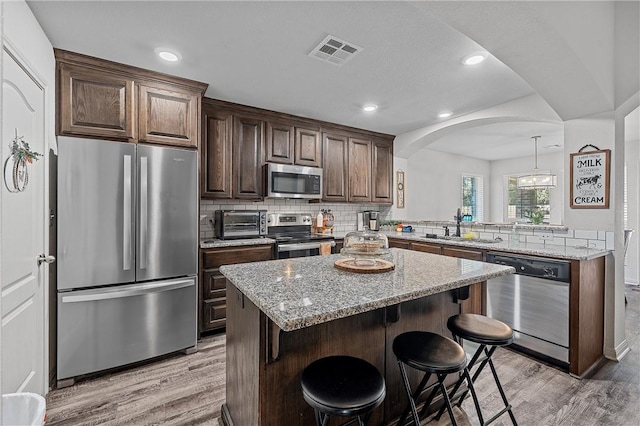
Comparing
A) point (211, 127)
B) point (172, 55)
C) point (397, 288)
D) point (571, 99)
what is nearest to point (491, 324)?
point (397, 288)

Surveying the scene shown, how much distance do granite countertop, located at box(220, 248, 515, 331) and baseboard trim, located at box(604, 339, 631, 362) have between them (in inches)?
70.0

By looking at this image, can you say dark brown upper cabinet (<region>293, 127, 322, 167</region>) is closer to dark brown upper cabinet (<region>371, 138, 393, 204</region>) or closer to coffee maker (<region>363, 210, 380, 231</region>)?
dark brown upper cabinet (<region>371, 138, 393, 204</region>)

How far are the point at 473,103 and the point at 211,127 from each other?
284 cm

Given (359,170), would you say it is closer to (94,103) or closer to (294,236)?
(294,236)

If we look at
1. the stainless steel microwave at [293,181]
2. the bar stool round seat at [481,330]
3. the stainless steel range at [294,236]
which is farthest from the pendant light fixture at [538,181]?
the bar stool round seat at [481,330]

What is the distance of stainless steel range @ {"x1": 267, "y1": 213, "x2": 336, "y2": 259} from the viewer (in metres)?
3.47

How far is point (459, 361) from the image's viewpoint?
1.39 meters

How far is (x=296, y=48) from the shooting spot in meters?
2.27

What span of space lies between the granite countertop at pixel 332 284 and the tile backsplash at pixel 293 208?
6.31 ft

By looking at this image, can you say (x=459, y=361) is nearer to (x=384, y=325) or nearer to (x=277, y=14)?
(x=384, y=325)

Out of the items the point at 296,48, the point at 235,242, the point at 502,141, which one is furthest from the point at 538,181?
the point at 235,242

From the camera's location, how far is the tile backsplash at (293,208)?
11.7ft

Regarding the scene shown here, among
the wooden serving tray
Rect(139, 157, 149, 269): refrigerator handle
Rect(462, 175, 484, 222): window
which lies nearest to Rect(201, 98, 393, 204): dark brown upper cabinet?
Rect(139, 157, 149, 269): refrigerator handle

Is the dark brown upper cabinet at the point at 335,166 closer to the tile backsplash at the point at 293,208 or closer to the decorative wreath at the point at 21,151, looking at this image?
the tile backsplash at the point at 293,208
